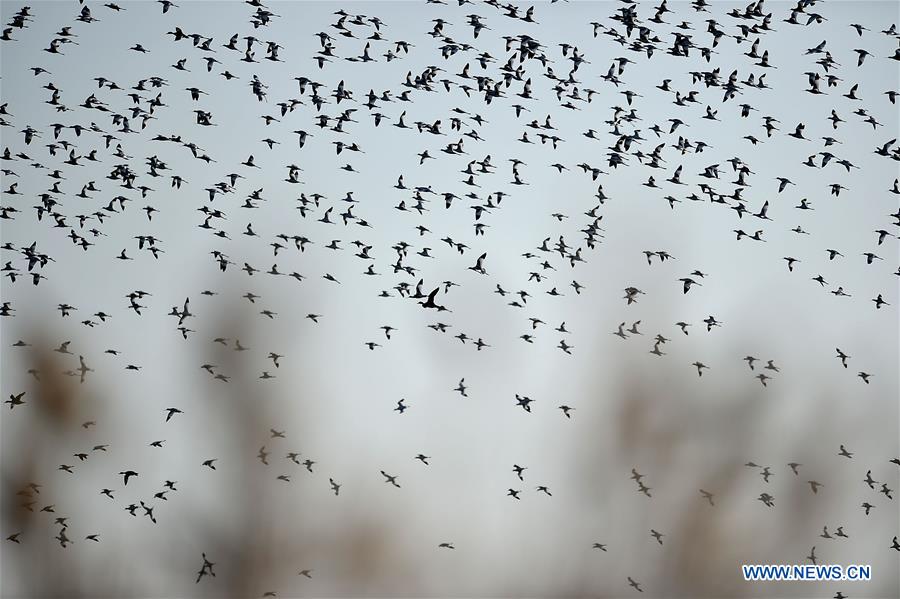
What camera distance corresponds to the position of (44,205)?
60438 millimetres

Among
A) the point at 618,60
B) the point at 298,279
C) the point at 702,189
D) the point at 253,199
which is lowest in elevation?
the point at 298,279

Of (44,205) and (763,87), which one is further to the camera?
(44,205)

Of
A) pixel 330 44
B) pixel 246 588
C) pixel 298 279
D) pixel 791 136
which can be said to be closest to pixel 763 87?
pixel 791 136

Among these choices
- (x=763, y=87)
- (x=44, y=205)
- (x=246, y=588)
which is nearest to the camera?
(x=763, y=87)

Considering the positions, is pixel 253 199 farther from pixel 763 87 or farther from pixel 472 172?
pixel 763 87

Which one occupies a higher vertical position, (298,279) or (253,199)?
(253,199)

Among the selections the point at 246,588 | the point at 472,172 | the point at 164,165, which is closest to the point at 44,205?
the point at 164,165

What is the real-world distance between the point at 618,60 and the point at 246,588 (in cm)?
3517

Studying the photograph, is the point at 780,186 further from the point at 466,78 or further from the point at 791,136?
the point at 466,78

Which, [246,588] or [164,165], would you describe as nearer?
[164,165]

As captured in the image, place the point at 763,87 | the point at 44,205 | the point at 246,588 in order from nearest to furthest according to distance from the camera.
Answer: the point at 763,87 → the point at 44,205 → the point at 246,588

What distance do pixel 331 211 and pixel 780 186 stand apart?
797 inches

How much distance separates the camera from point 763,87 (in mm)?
56406

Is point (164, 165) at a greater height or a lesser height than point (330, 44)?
lesser
